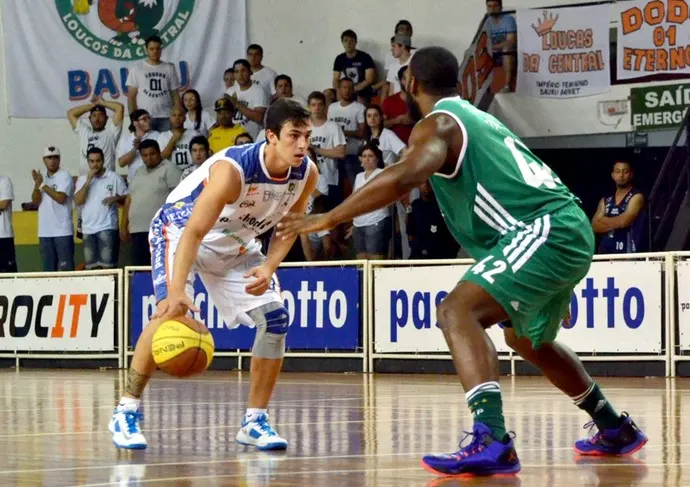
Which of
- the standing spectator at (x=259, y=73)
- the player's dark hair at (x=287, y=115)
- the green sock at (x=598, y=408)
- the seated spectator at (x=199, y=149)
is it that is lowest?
the green sock at (x=598, y=408)

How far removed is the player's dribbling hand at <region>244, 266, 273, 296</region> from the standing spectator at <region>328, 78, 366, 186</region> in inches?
386

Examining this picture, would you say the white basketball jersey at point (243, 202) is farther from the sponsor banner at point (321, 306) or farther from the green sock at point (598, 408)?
the sponsor banner at point (321, 306)

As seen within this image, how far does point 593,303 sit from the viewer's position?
14.2 metres

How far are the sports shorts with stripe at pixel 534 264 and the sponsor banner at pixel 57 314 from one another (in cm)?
1142

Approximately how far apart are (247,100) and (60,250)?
3.30 metres

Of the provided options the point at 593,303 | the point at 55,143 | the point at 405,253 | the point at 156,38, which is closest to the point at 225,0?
the point at 156,38

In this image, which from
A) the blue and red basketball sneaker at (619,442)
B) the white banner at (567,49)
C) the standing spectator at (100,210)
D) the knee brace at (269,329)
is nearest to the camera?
the blue and red basketball sneaker at (619,442)

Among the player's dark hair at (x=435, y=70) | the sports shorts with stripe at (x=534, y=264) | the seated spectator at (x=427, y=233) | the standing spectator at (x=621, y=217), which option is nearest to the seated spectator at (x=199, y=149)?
the seated spectator at (x=427, y=233)

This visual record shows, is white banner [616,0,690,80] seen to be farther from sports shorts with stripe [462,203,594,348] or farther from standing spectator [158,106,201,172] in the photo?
sports shorts with stripe [462,203,594,348]

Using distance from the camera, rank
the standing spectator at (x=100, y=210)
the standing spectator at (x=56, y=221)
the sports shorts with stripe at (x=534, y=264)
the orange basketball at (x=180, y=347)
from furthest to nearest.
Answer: the standing spectator at (x=56, y=221)
the standing spectator at (x=100, y=210)
the orange basketball at (x=180, y=347)
the sports shorts with stripe at (x=534, y=264)

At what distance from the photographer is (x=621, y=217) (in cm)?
1492

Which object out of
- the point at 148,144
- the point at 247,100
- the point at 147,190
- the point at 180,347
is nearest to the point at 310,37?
the point at 247,100

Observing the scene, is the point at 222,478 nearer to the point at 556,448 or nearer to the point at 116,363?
the point at 556,448

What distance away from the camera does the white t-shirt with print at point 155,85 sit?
19609 mm
